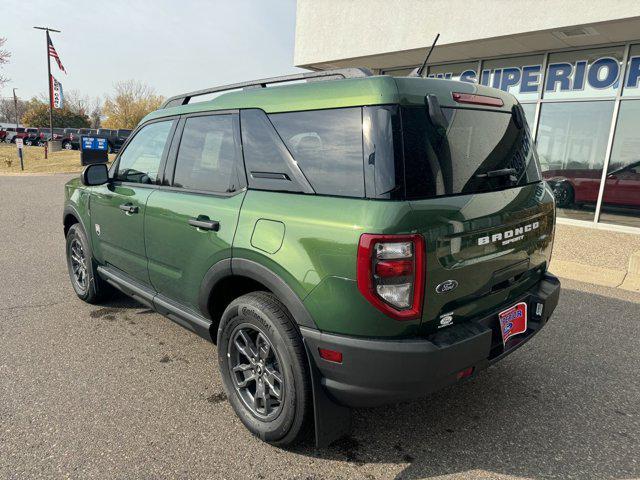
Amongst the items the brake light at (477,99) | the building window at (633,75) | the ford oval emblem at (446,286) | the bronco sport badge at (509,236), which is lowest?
the ford oval emblem at (446,286)

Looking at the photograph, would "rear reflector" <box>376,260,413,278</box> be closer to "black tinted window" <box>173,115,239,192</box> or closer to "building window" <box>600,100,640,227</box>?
"black tinted window" <box>173,115,239,192</box>

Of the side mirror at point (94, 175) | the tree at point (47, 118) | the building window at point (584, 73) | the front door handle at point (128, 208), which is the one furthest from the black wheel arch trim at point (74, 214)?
the tree at point (47, 118)

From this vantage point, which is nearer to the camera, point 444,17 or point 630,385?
point 630,385

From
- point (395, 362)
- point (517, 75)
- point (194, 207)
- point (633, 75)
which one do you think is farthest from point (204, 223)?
point (517, 75)

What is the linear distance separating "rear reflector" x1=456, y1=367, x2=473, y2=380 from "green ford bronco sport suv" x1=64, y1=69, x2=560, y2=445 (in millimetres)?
11

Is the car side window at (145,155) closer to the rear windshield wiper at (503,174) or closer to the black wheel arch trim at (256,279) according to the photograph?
the black wheel arch trim at (256,279)

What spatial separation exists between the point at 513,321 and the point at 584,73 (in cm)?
858

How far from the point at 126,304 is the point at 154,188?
5.67 feet

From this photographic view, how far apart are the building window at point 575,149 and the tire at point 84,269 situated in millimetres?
8713

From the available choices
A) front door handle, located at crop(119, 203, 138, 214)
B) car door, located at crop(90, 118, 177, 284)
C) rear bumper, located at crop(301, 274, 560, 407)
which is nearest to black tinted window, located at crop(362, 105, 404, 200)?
rear bumper, located at crop(301, 274, 560, 407)

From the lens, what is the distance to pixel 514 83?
9.71m

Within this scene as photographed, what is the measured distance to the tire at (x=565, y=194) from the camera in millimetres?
9242

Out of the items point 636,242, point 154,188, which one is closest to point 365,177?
point 154,188

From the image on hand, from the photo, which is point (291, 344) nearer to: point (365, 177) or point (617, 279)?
point (365, 177)
